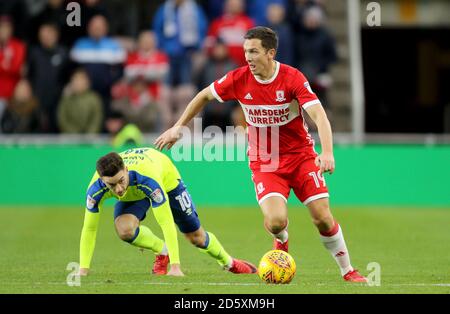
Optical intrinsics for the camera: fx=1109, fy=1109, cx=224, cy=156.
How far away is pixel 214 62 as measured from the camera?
66.2 ft

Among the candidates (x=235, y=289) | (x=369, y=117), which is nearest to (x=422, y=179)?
(x=369, y=117)

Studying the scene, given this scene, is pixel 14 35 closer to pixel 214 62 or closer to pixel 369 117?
pixel 214 62

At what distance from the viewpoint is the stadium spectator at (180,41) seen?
20.6 metres

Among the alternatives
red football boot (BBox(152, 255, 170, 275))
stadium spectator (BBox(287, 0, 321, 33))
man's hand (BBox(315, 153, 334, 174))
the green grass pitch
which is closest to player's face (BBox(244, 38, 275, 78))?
man's hand (BBox(315, 153, 334, 174))

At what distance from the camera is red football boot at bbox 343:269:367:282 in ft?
35.5

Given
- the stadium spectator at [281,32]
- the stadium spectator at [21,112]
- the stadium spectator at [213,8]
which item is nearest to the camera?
the stadium spectator at [281,32]

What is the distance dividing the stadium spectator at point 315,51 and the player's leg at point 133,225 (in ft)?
30.5

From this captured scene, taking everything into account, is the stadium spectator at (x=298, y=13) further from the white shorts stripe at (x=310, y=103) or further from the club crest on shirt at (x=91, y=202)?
the club crest on shirt at (x=91, y=202)

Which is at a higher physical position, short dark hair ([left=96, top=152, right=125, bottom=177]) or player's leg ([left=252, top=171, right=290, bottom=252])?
short dark hair ([left=96, top=152, right=125, bottom=177])

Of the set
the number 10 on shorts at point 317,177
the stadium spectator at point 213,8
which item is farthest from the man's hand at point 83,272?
the stadium spectator at point 213,8

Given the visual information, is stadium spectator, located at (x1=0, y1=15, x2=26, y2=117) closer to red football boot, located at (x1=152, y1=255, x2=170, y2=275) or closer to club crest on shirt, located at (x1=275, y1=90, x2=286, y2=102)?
red football boot, located at (x1=152, y1=255, x2=170, y2=275)

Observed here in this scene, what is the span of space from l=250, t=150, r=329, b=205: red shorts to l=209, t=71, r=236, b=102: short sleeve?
2.61 ft

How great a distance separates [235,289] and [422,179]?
10585mm

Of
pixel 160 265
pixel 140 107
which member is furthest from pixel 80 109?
pixel 160 265
